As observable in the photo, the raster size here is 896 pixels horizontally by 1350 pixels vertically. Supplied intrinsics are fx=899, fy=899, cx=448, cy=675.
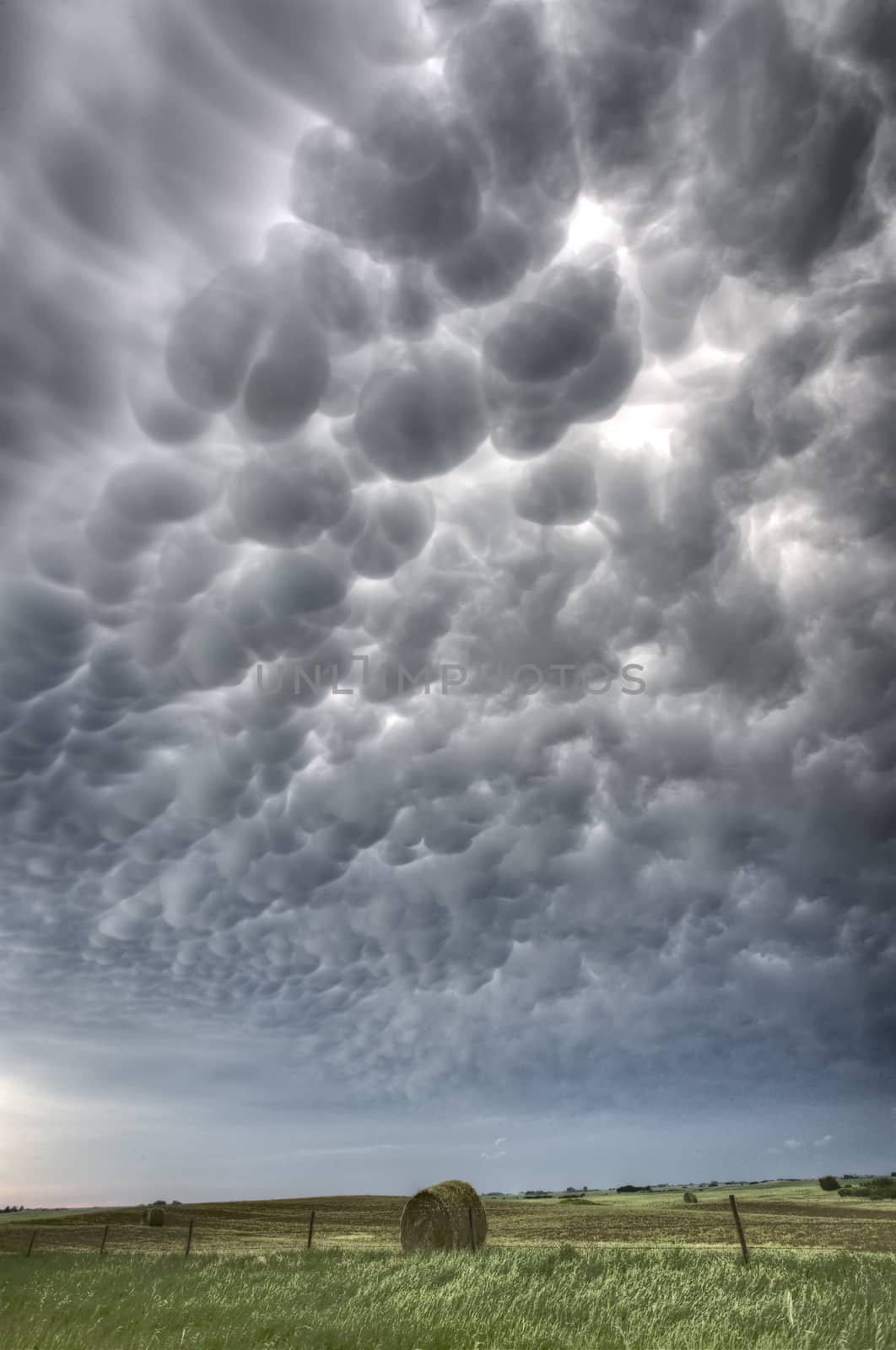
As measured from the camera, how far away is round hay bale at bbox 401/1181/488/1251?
99.5 ft

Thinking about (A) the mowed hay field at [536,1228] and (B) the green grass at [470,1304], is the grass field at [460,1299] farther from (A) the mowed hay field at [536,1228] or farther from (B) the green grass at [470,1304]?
(A) the mowed hay field at [536,1228]

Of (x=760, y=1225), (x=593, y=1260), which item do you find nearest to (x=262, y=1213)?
(x=760, y=1225)

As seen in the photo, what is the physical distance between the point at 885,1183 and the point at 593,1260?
7015 centimetres

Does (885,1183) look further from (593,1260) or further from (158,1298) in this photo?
(158,1298)

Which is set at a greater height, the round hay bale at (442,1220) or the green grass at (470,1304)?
the round hay bale at (442,1220)

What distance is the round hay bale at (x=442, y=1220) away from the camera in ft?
99.5

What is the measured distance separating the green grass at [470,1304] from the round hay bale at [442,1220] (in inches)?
291

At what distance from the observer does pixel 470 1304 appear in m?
15.2

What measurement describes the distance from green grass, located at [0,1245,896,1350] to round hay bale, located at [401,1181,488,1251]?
24.3 ft

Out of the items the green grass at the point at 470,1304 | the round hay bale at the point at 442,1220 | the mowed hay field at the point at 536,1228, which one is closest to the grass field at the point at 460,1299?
the green grass at the point at 470,1304

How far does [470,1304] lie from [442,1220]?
17.5 m

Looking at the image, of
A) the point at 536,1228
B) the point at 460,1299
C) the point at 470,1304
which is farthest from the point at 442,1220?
the point at 536,1228

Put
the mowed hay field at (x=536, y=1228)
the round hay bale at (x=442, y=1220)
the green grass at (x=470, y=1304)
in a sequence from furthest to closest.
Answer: the mowed hay field at (x=536, y=1228)
the round hay bale at (x=442, y=1220)
the green grass at (x=470, y=1304)

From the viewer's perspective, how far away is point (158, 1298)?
16.5 m
